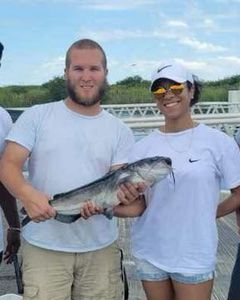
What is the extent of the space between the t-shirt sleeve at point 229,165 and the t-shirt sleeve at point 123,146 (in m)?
0.51

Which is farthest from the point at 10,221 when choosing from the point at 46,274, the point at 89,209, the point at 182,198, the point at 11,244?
the point at 182,198

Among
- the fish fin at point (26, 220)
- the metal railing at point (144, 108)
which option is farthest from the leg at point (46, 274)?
A: the metal railing at point (144, 108)

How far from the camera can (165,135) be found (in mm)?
3340

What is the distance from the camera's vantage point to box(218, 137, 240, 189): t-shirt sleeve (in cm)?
326

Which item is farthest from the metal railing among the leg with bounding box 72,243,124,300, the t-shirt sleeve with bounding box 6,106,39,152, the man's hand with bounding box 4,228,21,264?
the t-shirt sleeve with bounding box 6,106,39,152

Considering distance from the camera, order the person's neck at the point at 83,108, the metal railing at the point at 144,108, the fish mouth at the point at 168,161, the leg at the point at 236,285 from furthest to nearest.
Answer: the metal railing at the point at 144,108, the leg at the point at 236,285, the person's neck at the point at 83,108, the fish mouth at the point at 168,161

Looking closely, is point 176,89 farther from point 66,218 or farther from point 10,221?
point 10,221

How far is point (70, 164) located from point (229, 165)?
0.83 m

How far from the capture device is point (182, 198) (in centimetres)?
321

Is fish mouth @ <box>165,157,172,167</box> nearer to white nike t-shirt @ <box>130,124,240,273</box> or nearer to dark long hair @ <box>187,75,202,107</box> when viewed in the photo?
white nike t-shirt @ <box>130,124,240,273</box>

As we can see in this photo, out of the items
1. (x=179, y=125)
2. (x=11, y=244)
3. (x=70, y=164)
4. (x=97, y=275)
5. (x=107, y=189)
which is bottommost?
(x=97, y=275)

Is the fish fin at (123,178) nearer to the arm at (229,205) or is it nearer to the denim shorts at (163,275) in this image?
the denim shorts at (163,275)

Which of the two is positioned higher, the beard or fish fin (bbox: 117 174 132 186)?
the beard

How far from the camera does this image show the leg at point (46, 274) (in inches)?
130
